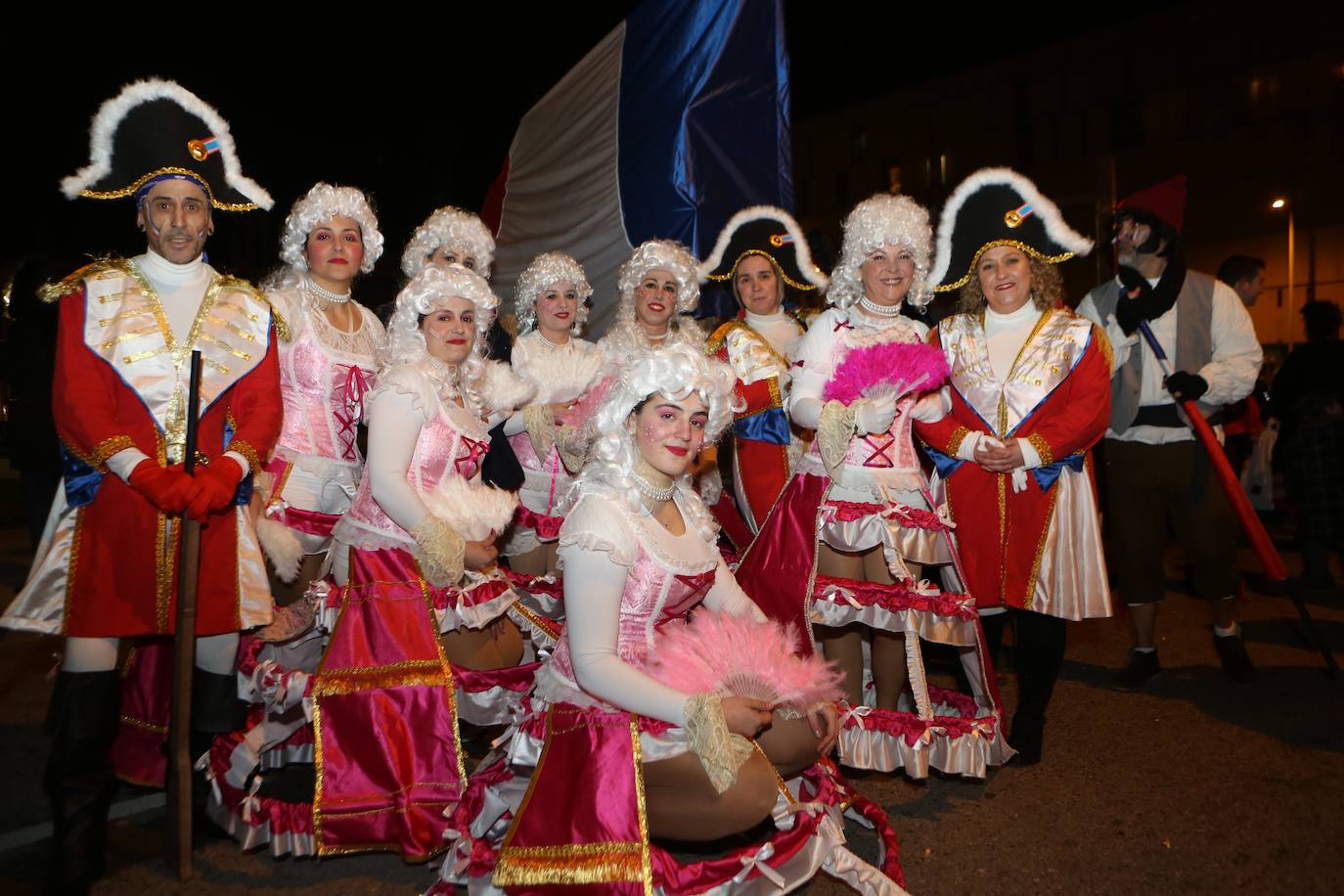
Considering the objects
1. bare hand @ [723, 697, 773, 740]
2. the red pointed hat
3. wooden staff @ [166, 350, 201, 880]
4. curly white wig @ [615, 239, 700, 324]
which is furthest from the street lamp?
wooden staff @ [166, 350, 201, 880]

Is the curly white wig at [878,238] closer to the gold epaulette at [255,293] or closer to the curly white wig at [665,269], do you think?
the curly white wig at [665,269]

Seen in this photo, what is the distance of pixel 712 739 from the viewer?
2.46 meters

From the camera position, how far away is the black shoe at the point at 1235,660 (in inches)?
203

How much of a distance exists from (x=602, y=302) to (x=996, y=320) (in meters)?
3.47

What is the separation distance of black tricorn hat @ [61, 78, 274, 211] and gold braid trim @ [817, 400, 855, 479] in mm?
2416

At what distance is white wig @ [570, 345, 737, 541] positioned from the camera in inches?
111

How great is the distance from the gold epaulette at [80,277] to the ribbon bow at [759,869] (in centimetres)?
279

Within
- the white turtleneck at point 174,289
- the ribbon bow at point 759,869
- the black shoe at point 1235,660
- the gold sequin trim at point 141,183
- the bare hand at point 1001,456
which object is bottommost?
the ribbon bow at point 759,869

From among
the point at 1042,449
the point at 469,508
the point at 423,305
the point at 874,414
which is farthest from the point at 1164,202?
the point at 469,508

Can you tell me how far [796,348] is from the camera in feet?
14.3

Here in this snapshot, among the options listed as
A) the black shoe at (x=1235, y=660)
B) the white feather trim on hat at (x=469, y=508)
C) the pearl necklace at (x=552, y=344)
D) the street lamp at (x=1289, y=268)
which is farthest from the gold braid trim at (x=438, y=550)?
the street lamp at (x=1289, y=268)

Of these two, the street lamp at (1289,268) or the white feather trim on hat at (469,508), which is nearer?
the white feather trim on hat at (469,508)

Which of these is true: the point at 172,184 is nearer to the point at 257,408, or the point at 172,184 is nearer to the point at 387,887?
the point at 257,408

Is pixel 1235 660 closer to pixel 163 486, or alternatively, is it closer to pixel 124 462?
pixel 163 486
